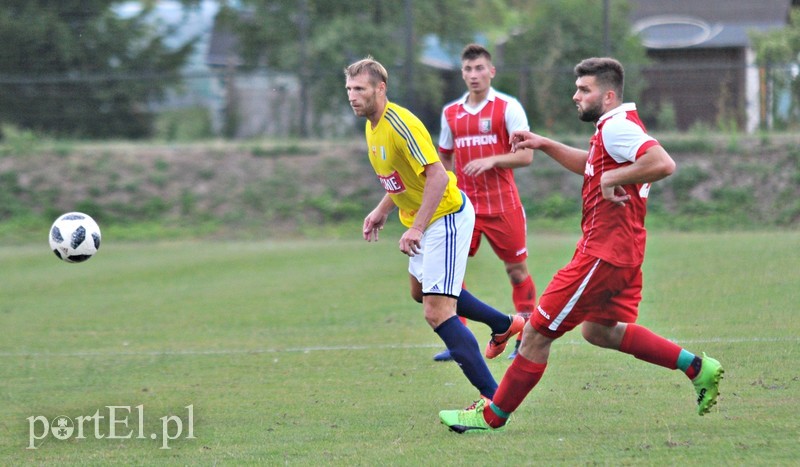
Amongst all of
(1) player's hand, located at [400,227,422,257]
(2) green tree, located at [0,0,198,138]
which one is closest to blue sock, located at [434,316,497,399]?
(1) player's hand, located at [400,227,422,257]

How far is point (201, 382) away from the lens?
22.3 feet

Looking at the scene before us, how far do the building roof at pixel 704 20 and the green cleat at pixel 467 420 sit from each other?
19539 millimetres

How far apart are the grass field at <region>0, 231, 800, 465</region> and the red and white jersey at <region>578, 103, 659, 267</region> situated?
2.98 feet

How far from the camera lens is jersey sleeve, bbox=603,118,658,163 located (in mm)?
4918

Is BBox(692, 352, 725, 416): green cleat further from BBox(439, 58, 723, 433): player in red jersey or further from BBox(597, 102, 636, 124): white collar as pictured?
BBox(597, 102, 636, 124): white collar

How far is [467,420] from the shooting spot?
525 cm

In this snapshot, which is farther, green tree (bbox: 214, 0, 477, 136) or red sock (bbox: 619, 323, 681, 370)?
green tree (bbox: 214, 0, 477, 136)

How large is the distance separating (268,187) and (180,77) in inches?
159

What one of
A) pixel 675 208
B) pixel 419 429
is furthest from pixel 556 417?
pixel 675 208

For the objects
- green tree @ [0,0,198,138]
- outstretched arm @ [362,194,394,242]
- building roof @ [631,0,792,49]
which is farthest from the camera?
building roof @ [631,0,792,49]

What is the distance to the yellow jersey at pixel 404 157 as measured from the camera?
5785 mm

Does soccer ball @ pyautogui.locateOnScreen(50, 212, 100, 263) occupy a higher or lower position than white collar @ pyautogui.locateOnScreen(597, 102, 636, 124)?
lower

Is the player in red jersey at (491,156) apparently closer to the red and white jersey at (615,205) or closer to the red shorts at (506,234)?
the red shorts at (506,234)

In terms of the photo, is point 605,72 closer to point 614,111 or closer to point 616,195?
point 614,111
